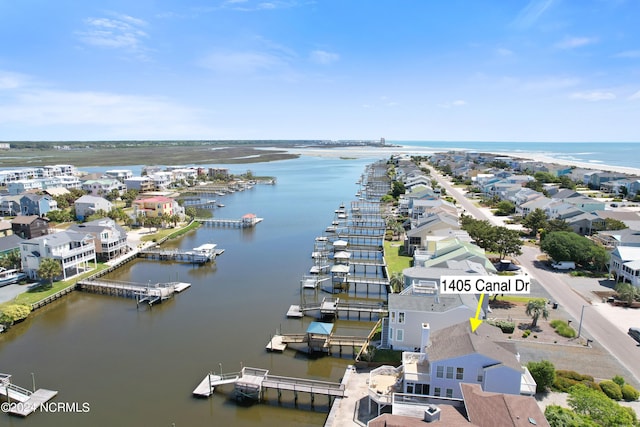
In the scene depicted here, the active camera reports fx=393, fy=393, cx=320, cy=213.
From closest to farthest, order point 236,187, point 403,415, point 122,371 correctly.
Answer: point 403,415
point 122,371
point 236,187

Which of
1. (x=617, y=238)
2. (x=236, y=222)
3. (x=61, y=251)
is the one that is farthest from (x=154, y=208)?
(x=617, y=238)

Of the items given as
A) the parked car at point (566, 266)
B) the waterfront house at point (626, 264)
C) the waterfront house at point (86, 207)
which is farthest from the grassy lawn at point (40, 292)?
the waterfront house at point (626, 264)

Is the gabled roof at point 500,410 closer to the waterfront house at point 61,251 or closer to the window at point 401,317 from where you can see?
the window at point 401,317

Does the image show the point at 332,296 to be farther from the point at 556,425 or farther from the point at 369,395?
the point at 556,425

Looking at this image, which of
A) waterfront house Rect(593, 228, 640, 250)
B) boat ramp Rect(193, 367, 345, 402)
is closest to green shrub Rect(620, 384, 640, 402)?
boat ramp Rect(193, 367, 345, 402)

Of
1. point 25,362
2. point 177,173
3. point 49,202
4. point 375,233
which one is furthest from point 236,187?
point 25,362
